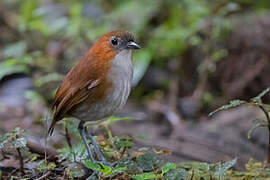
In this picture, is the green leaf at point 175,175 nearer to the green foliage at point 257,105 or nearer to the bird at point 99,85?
the green foliage at point 257,105

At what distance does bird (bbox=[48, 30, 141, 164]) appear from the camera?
10.7 ft

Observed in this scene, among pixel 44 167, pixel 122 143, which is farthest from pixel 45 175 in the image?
pixel 122 143

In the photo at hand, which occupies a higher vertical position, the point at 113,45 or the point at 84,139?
the point at 113,45

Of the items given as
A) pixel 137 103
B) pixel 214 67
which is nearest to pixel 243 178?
pixel 214 67

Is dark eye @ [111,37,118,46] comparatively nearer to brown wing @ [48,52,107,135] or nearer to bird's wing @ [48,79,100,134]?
brown wing @ [48,52,107,135]

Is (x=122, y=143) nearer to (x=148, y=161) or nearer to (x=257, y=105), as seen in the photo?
(x=148, y=161)

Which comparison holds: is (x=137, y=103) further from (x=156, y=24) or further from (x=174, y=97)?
(x=156, y=24)

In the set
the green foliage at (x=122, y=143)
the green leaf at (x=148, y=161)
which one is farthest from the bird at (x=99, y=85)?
the green leaf at (x=148, y=161)

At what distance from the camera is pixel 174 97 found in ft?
23.3

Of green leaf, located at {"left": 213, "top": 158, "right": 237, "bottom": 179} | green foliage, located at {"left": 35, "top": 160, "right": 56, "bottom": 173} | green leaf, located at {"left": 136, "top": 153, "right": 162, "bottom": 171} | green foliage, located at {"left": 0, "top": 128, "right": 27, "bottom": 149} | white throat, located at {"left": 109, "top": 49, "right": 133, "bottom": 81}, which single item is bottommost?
green leaf, located at {"left": 213, "top": 158, "right": 237, "bottom": 179}

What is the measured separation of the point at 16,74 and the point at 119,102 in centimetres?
466

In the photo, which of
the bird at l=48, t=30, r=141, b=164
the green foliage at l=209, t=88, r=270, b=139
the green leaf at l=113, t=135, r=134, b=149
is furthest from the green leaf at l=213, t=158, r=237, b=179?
the bird at l=48, t=30, r=141, b=164

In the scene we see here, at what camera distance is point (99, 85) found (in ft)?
10.7

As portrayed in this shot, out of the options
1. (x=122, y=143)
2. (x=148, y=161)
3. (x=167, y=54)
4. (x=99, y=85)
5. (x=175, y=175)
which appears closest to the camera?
(x=175, y=175)
